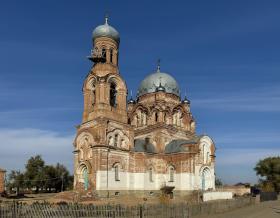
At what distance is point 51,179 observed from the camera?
65812 mm

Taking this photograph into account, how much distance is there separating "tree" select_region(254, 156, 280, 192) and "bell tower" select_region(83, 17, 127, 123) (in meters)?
32.3

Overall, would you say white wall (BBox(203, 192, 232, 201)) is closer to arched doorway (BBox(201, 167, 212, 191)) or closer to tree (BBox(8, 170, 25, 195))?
arched doorway (BBox(201, 167, 212, 191))

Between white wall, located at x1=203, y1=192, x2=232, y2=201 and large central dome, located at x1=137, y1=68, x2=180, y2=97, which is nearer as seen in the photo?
white wall, located at x1=203, y1=192, x2=232, y2=201

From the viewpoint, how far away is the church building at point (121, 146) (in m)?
41.3

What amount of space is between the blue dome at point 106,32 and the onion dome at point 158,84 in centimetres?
1009

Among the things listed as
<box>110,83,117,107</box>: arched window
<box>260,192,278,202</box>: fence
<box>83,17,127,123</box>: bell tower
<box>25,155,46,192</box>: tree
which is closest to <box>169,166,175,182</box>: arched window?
→ <box>83,17,127,123</box>: bell tower

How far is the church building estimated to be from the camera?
41344mm

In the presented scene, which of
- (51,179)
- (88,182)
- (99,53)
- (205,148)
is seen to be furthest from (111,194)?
(51,179)

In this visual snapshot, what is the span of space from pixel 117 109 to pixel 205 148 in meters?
11.7

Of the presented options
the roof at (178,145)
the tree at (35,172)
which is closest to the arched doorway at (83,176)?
the roof at (178,145)

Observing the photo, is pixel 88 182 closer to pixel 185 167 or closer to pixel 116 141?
pixel 116 141

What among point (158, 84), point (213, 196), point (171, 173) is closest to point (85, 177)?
point (171, 173)

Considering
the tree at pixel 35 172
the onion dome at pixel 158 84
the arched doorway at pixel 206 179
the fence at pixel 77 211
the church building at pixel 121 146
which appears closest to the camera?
the fence at pixel 77 211

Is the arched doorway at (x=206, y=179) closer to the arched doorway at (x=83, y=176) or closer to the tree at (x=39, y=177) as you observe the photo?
the arched doorway at (x=83, y=176)
